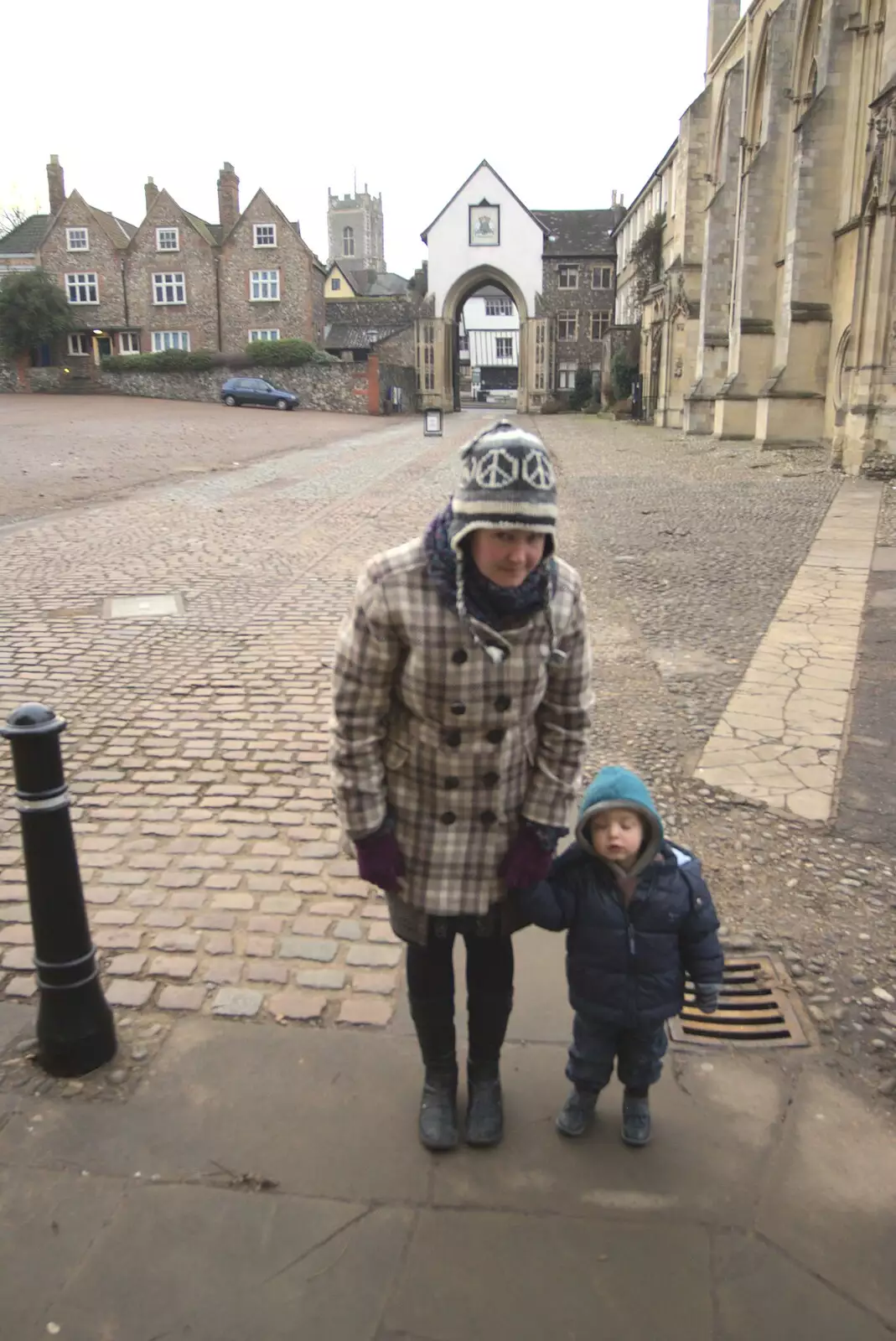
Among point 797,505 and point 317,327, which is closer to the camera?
point 797,505

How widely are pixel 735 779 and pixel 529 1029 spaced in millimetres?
2212

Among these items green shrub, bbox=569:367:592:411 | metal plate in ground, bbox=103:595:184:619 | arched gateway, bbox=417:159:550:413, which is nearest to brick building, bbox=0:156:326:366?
arched gateway, bbox=417:159:550:413

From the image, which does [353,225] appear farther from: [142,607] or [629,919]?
[629,919]

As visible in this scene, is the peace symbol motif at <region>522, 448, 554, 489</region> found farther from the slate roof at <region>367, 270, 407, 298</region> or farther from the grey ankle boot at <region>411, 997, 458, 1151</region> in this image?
the slate roof at <region>367, 270, 407, 298</region>

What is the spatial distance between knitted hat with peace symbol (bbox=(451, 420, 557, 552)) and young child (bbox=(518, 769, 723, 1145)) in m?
0.77

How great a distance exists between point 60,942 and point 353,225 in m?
148

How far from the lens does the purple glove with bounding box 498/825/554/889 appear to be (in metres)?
2.44

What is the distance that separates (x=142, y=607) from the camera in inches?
332

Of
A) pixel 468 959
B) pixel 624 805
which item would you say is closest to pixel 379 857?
pixel 468 959

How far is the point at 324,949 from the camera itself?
354 cm

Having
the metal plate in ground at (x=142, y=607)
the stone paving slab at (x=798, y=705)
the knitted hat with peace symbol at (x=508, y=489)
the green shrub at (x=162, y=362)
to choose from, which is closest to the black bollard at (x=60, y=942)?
the knitted hat with peace symbol at (x=508, y=489)

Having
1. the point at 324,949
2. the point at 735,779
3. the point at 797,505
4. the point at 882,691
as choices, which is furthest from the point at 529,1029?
the point at 797,505

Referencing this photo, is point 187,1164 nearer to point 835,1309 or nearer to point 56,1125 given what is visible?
point 56,1125

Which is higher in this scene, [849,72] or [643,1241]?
[849,72]
